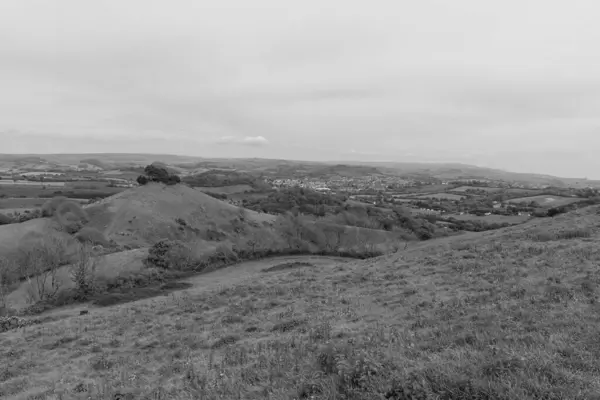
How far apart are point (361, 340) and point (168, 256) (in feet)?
109

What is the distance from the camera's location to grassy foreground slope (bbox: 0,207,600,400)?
594cm

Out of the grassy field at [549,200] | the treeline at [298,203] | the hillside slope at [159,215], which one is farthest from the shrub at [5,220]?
the grassy field at [549,200]

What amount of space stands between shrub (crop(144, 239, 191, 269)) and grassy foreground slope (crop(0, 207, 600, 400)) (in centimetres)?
1752

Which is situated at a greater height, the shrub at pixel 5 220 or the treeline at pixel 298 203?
the treeline at pixel 298 203

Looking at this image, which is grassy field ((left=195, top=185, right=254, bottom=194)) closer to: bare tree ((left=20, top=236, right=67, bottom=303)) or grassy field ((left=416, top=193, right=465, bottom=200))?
grassy field ((left=416, top=193, right=465, bottom=200))

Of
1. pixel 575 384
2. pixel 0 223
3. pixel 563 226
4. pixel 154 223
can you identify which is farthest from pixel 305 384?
pixel 0 223

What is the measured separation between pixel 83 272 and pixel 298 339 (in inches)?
1040

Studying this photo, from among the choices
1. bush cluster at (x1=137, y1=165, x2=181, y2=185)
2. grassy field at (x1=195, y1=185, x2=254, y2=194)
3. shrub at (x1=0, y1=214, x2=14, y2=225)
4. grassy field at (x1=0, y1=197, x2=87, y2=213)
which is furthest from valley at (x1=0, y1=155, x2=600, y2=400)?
grassy field at (x1=195, y1=185, x2=254, y2=194)

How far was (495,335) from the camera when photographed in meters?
8.11

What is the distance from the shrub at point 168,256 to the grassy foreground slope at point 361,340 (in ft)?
57.5

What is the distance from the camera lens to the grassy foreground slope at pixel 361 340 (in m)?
5.94

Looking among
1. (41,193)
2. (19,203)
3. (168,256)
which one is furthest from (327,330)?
(41,193)

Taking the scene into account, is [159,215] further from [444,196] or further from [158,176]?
[444,196]

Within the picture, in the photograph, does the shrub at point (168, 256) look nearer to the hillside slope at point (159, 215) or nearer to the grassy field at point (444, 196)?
the hillside slope at point (159, 215)
